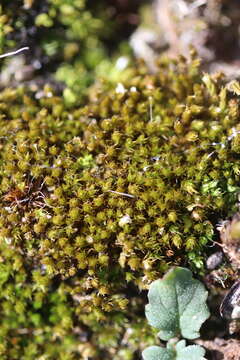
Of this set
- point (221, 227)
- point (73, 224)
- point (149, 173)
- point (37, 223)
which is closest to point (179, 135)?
point (149, 173)

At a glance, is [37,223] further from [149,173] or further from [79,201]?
[149,173]

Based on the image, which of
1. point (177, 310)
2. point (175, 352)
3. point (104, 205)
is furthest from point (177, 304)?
point (104, 205)

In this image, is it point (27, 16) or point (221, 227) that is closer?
point (221, 227)

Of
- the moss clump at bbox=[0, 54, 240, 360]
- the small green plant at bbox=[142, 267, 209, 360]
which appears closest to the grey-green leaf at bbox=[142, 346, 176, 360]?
the small green plant at bbox=[142, 267, 209, 360]

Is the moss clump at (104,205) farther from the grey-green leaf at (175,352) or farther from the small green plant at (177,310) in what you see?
the grey-green leaf at (175,352)

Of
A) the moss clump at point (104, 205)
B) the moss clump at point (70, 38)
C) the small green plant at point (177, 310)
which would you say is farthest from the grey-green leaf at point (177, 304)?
the moss clump at point (70, 38)

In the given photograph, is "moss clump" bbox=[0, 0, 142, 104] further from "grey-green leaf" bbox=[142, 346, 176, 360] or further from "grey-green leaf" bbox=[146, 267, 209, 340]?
"grey-green leaf" bbox=[142, 346, 176, 360]
